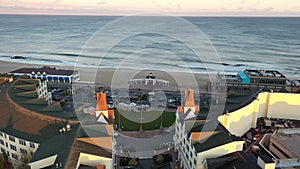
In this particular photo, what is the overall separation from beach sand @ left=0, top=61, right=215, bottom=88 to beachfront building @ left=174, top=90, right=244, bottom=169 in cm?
2822

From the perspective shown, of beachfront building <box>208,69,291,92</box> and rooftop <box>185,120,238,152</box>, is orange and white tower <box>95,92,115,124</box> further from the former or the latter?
beachfront building <box>208,69,291,92</box>

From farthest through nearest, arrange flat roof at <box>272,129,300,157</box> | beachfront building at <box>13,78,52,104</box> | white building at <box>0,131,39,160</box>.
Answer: beachfront building at <box>13,78,52,104</box> → flat roof at <box>272,129,300,157</box> → white building at <box>0,131,39,160</box>

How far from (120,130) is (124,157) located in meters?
5.50

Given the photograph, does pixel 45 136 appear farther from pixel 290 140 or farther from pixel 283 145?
pixel 290 140

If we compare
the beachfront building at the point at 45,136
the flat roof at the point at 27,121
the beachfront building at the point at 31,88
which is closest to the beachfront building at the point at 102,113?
the beachfront building at the point at 45,136

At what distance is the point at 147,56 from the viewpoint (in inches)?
2879

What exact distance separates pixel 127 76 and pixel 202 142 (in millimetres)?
39133

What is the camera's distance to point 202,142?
Result: 18.7m

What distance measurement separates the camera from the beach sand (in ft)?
172

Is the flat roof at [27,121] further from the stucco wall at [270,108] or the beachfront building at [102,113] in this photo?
the stucco wall at [270,108]

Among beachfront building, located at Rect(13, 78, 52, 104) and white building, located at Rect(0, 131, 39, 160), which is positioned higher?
beachfront building, located at Rect(13, 78, 52, 104)

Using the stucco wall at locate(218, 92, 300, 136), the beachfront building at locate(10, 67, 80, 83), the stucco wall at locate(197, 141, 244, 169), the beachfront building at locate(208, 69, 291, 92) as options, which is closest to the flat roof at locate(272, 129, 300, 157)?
the stucco wall at locate(218, 92, 300, 136)

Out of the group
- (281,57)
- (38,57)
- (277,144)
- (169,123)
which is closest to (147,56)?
(38,57)

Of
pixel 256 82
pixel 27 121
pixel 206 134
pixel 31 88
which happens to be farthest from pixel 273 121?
pixel 31 88
